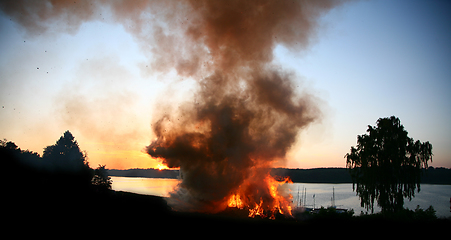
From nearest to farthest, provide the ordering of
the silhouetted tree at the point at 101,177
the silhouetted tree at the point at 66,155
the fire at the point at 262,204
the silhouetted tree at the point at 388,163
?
the fire at the point at 262,204 < the silhouetted tree at the point at 388,163 < the silhouetted tree at the point at 66,155 < the silhouetted tree at the point at 101,177

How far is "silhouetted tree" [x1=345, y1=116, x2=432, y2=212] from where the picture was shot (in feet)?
105

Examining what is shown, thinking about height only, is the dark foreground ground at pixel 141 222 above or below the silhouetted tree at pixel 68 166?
below

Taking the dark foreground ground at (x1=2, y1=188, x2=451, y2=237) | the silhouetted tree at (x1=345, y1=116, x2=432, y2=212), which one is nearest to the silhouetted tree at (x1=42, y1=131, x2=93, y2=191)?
the dark foreground ground at (x1=2, y1=188, x2=451, y2=237)

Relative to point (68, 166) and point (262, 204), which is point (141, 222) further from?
point (68, 166)

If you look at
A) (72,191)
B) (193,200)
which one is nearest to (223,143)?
(193,200)

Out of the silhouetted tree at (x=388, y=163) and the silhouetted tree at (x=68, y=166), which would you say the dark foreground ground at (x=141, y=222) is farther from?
the silhouetted tree at (x=388, y=163)

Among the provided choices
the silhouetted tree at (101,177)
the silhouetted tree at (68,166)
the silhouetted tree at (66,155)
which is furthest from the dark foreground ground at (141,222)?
the silhouetted tree at (101,177)

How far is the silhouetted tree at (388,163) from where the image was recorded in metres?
32.0

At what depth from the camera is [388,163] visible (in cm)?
3312

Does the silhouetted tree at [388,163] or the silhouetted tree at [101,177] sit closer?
the silhouetted tree at [388,163]

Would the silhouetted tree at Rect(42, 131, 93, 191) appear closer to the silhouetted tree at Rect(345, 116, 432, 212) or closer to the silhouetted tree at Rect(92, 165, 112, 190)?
the silhouetted tree at Rect(92, 165, 112, 190)

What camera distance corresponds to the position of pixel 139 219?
1889 centimetres

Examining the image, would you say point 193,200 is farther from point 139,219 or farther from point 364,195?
point 364,195

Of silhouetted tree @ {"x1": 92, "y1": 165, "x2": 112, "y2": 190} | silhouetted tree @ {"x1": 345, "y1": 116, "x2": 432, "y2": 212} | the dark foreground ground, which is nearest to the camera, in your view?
the dark foreground ground
